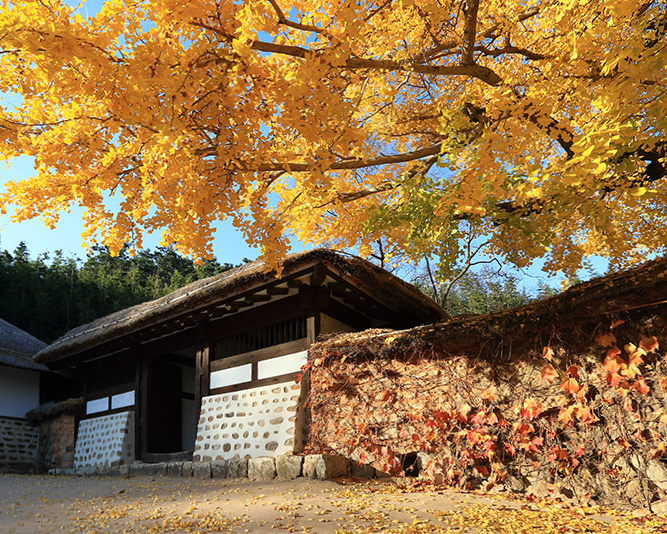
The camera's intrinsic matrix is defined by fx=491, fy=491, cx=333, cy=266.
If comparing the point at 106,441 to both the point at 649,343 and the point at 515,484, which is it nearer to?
the point at 515,484

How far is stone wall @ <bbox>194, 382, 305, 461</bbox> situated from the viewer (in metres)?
6.75

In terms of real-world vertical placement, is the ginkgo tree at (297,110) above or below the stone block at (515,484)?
above

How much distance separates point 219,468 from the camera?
6.83 meters

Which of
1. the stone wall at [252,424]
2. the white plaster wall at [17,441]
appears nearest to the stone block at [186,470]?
the stone wall at [252,424]

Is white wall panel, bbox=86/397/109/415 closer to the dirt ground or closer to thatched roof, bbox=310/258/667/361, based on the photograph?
the dirt ground

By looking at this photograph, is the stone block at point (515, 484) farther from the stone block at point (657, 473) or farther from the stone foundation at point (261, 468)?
the stone foundation at point (261, 468)

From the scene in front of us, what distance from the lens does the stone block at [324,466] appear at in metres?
5.58

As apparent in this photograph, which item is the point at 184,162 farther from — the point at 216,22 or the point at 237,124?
the point at 216,22

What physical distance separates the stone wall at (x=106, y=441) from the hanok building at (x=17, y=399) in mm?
2575

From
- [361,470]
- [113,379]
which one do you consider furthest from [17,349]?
[361,470]

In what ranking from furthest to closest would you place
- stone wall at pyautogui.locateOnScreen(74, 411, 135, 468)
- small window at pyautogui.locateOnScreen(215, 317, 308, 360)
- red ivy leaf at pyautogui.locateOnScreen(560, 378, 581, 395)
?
stone wall at pyautogui.locateOnScreen(74, 411, 135, 468) < small window at pyautogui.locateOnScreen(215, 317, 308, 360) < red ivy leaf at pyautogui.locateOnScreen(560, 378, 581, 395)

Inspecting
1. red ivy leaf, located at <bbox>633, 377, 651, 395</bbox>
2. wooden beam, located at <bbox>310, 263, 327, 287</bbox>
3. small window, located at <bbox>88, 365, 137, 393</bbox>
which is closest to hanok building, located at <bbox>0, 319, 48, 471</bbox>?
small window, located at <bbox>88, 365, 137, 393</bbox>

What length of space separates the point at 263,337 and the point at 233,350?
0.85 m

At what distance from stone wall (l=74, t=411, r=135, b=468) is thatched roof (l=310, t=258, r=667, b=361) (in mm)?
6007
